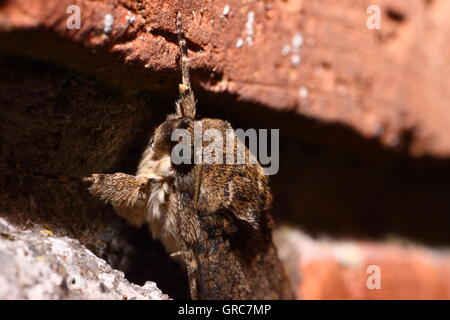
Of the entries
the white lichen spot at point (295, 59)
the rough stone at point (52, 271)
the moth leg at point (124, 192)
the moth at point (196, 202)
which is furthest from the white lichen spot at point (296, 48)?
the rough stone at point (52, 271)

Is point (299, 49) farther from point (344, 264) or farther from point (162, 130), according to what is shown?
point (344, 264)

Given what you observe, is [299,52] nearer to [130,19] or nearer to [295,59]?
[295,59]

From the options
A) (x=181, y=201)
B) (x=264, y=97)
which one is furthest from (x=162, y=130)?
(x=264, y=97)

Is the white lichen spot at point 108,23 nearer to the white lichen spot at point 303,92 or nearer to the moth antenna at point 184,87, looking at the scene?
the moth antenna at point 184,87

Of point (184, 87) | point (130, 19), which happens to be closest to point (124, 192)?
point (184, 87)

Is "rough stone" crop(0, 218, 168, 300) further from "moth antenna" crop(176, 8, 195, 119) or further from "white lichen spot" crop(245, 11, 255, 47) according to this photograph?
"white lichen spot" crop(245, 11, 255, 47)

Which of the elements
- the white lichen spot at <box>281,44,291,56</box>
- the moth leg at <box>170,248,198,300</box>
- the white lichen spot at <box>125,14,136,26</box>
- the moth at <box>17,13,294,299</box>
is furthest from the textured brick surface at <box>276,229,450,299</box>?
the white lichen spot at <box>125,14,136,26</box>
